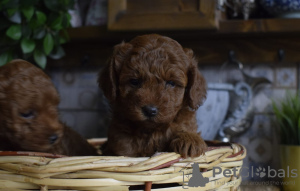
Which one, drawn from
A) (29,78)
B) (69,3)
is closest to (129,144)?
(29,78)

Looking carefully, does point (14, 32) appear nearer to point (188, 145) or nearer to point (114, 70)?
point (114, 70)

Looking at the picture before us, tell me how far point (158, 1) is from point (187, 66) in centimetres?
92

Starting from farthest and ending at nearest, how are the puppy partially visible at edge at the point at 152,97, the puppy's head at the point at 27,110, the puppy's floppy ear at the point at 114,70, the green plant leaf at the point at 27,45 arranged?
the green plant leaf at the point at 27,45 < the puppy's floppy ear at the point at 114,70 < the puppy partially visible at edge at the point at 152,97 < the puppy's head at the point at 27,110

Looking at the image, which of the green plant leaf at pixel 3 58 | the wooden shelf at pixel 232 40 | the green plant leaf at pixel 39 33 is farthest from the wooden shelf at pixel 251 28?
the green plant leaf at pixel 3 58

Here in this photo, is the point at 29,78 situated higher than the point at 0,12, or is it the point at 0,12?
the point at 0,12

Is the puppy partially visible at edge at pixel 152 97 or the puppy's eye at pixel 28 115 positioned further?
the puppy partially visible at edge at pixel 152 97

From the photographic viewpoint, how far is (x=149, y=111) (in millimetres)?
1408

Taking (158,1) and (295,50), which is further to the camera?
(295,50)

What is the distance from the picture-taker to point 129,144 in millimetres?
1567

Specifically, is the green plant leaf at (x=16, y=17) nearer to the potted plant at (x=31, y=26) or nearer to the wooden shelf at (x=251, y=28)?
the potted plant at (x=31, y=26)

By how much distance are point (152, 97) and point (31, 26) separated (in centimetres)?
129

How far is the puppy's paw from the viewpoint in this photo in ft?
4.44

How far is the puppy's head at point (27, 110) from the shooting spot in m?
1.31

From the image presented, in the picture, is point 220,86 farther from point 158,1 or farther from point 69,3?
point 69,3
